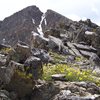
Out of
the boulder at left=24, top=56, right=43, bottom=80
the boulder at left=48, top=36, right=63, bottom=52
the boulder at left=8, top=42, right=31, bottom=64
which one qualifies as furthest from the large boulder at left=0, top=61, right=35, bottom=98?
the boulder at left=48, top=36, right=63, bottom=52

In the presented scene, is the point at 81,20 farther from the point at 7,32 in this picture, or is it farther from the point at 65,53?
the point at 7,32

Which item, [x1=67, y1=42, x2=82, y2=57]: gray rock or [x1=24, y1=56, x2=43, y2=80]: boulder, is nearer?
[x1=24, y1=56, x2=43, y2=80]: boulder

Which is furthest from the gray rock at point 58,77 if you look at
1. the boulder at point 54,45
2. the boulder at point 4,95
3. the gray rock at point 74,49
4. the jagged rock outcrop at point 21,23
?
the jagged rock outcrop at point 21,23

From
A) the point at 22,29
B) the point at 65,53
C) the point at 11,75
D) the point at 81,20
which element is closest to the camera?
the point at 11,75

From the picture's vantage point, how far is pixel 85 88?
60.2 feet

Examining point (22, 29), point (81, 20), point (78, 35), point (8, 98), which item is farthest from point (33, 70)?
point (22, 29)

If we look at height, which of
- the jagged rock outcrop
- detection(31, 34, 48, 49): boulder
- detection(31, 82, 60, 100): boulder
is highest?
the jagged rock outcrop

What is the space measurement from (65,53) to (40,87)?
23.9 m

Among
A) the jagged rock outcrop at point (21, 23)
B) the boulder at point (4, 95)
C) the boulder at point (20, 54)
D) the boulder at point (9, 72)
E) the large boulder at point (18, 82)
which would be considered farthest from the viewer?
the jagged rock outcrop at point (21, 23)

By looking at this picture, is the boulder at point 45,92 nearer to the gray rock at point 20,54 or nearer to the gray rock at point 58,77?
the gray rock at point 58,77

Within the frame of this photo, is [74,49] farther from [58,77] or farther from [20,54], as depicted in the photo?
[58,77]

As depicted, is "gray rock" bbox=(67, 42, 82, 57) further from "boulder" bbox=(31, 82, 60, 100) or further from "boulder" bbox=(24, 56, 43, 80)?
"boulder" bbox=(31, 82, 60, 100)

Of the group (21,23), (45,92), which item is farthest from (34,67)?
(21,23)

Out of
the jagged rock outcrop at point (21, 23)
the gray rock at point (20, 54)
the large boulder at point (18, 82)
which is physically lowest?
the large boulder at point (18, 82)
